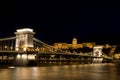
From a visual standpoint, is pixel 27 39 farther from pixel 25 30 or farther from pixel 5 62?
pixel 5 62

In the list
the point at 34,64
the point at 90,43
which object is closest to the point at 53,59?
the point at 34,64

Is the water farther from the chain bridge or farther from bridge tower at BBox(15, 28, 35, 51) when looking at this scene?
bridge tower at BBox(15, 28, 35, 51)

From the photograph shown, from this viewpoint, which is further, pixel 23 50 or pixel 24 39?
pixel 24 39

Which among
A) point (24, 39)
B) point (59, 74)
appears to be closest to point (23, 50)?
point (24, 39)

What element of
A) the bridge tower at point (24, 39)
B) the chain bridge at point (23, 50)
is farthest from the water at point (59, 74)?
Result: the bridge tower at point (24, 39)

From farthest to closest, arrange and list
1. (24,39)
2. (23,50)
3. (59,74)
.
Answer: (24,39), (23,50), (59,74)

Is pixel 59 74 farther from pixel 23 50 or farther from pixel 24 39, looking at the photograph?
pixel 24 39

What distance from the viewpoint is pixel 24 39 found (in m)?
58.7

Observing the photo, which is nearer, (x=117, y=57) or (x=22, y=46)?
(x=22, y=46)

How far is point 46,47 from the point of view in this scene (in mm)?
63656

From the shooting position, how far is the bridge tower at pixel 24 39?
5816 centimetres

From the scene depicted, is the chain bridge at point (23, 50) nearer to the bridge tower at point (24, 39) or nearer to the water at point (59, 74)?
the bridge tower at point (24, 39)

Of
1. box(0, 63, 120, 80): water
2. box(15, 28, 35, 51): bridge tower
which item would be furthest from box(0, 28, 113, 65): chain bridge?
box(0, 63, 120, 80): water

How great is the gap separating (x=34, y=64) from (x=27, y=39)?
647cm
